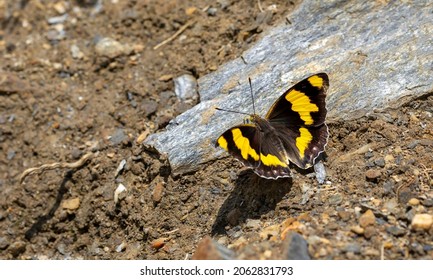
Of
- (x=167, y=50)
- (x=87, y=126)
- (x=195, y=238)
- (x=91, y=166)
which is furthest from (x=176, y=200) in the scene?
(x=167, y=50)

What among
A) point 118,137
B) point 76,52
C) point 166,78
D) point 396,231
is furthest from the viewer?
point 76,52

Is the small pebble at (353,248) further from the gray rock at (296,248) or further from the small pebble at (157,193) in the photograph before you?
the small pebble at (157,193)

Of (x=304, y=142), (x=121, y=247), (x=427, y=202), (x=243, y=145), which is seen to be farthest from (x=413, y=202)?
(x=121, y=247)

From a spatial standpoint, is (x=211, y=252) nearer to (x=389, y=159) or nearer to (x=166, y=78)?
(x=389, y=159)

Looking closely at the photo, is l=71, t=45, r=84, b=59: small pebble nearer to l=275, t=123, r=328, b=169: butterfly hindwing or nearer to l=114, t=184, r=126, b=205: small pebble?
l=114, t=184, r=126, b=205: small pebble

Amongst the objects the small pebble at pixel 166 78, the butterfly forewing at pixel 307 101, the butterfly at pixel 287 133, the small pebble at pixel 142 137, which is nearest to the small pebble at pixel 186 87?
the small pebble at pixel 166 78

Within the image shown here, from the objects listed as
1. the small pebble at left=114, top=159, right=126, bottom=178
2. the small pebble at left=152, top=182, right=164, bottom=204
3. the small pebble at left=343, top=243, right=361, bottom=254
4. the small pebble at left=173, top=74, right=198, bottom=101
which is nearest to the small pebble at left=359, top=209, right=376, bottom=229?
the small pebble at left=343, top=243, right=361, bottom=254

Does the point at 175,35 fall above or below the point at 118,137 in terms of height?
above
